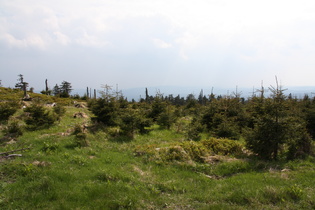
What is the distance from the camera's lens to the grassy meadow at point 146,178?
19.4ft

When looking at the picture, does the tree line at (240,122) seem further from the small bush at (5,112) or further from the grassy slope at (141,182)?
the grassy slope at (141,182)

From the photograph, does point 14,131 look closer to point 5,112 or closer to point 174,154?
point 5,112

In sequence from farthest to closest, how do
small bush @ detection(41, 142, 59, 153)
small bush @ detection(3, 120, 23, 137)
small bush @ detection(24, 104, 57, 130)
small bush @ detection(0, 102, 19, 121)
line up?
small bush @ detection(0, 102, 19, 121)
small bush @ detection(24, 104, 57, 130)
small bush @ detection(3, 120, 23, 137)
small bush @ detection(41, 142, 59, 153)

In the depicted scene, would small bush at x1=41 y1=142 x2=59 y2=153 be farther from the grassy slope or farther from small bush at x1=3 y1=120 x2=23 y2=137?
small bush at x1=3 y1=120 x2=23 y2=137

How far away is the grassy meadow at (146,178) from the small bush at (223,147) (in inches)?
5.2

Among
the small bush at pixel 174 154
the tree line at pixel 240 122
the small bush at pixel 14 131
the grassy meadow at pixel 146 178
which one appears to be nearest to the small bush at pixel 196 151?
the grassy meadow at pixel 146 178

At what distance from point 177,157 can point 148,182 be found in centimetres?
269

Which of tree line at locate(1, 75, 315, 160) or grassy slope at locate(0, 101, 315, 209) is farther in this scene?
tree line at locate(1, 75, 315, 160)

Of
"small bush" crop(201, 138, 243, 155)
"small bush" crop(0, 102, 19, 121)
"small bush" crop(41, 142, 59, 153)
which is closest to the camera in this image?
"small bush" crop(41, 142, 59, 153)

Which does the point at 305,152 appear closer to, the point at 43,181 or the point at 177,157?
the point at 177,157

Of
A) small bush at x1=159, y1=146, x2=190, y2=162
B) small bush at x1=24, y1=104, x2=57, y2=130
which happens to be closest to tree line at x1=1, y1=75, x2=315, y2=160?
small bush at x1=24, y1=104, x2=57, y2=130

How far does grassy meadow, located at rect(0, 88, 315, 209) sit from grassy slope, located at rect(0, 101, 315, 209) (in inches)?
1.0

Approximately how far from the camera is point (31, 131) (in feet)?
45.7

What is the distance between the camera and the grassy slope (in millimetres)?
5883
